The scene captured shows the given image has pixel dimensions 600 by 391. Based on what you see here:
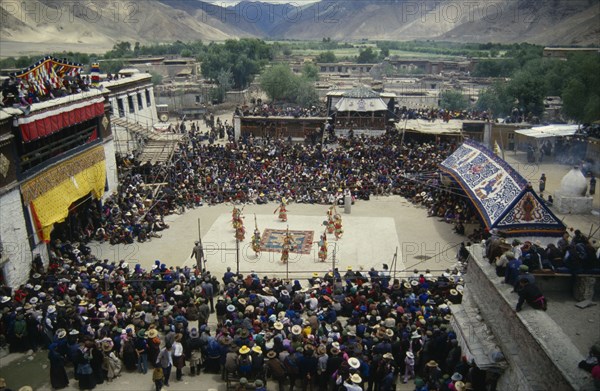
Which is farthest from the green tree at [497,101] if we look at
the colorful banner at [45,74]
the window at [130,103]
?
the colorful banner at [45,74]

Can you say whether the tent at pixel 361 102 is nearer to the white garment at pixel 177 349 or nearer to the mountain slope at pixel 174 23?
the white garment at pixel 177 349

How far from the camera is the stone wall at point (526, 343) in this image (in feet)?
28.1

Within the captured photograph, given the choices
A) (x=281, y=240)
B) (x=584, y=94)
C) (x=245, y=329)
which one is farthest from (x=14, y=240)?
(x=584, y=94)

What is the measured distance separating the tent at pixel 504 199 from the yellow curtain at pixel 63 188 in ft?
54.4

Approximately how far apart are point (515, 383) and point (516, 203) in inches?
342

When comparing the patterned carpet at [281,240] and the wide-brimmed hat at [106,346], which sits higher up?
the wide-brimmed hat at [106,346]

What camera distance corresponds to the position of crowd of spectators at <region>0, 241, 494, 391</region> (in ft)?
38.3

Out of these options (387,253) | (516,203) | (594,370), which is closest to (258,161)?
(387,253)

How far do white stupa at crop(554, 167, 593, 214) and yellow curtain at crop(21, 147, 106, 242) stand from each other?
22204 millimetres

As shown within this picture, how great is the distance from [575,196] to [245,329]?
59.5 ft

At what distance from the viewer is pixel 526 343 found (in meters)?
9.77

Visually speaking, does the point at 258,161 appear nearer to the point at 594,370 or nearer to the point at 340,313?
the point at 340,313

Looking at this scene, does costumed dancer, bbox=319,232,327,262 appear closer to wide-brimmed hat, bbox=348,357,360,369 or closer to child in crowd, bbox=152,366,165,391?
wide-brimmed hat, bbox=348,357,360,369

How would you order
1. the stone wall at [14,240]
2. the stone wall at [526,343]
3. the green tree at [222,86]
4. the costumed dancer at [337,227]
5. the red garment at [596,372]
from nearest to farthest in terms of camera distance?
the red garment at [596,372] → the stone wall at [526,343] → the stone wall at [14,240] → the costumed dancer at [337,227] → the green tree at [222,86]
